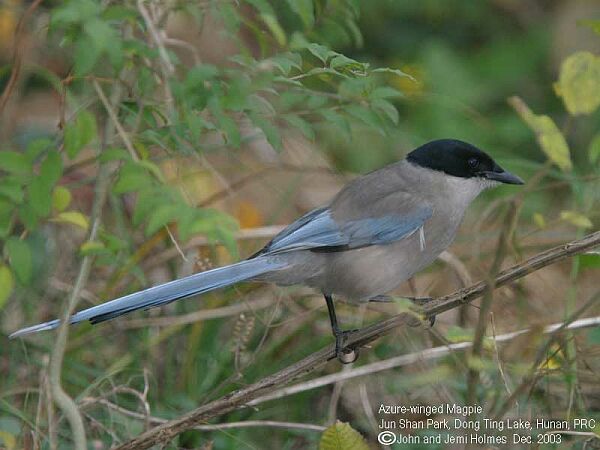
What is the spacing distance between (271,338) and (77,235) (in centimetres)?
121

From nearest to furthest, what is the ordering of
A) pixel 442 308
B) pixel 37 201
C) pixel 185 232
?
1. pixel 185 232
2. pixel 37 201
3. pixel 442 308

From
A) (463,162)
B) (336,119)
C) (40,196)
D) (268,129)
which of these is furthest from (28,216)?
(463,162)

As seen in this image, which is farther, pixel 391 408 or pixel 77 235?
pixel 77 235

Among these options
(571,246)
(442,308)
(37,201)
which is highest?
(37,201)

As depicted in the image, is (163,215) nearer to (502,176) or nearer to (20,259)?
(20,259)

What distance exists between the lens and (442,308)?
2.77 meters

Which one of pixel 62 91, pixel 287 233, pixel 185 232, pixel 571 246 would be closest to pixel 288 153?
pixel 287 233

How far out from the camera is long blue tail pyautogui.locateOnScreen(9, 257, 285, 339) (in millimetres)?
2795

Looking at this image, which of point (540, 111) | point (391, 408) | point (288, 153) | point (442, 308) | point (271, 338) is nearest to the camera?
point (442, 308)

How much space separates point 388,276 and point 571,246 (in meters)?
0.91

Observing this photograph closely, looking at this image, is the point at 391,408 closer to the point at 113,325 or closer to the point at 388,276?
the point at 388,276

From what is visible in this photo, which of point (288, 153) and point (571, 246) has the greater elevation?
point (571, 246)

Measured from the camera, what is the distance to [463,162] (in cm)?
373

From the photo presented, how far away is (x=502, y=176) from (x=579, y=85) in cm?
153
